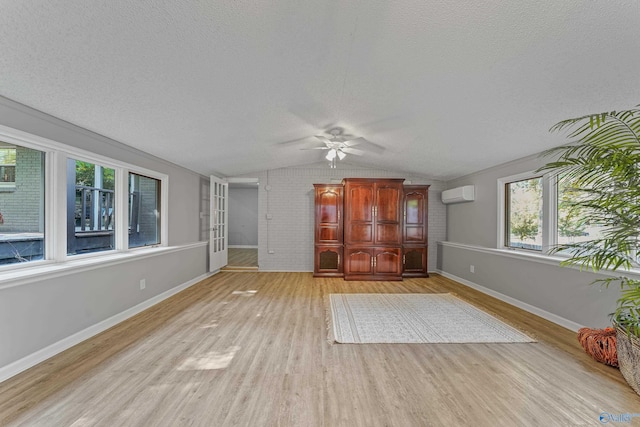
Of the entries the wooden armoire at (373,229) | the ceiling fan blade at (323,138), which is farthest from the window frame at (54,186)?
the wooden armoire at (373,229)

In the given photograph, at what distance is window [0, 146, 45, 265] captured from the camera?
218cm

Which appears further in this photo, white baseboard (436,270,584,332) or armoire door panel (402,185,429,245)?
armoire door panel (402,185,429,245)

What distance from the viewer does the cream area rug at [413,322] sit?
8.89 feet

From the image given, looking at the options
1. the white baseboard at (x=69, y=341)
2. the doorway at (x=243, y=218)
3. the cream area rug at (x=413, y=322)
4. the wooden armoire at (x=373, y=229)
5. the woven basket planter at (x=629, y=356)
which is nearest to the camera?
the woven basket planter at (x=629, y=356)

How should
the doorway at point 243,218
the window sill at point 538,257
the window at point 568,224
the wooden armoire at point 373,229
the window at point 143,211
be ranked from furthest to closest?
the doorway at point 243,218 < the wooden armoire at point 373,229 < the window at point 143,211 < the window at point 568,224 < the window sill at point 538,257

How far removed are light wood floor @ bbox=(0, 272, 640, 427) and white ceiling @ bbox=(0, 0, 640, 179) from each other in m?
2.11

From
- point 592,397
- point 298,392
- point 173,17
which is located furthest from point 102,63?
point 592,397

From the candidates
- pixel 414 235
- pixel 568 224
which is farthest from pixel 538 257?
pixel 414 235

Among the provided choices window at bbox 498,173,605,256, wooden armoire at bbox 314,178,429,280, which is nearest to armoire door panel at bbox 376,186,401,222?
wooden armoire at bbox 314,178,429,280

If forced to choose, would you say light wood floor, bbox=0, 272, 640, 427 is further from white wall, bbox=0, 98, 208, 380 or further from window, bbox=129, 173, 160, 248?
window, bbox=129, 173, 160, 248

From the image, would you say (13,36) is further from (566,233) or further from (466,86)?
(566,233)

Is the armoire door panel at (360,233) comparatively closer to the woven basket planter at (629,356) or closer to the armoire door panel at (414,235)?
the armoire door panel at (414,235)

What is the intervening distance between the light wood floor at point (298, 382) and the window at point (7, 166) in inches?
58.9

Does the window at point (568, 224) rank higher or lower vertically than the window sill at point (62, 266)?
higher
